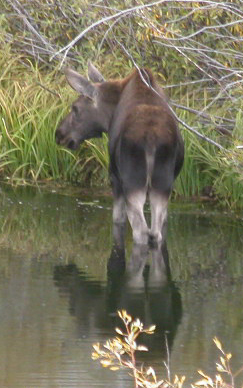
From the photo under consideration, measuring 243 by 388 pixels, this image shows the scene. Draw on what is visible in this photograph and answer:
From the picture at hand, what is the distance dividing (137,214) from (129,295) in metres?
1.26

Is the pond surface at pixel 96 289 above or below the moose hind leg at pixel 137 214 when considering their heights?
below

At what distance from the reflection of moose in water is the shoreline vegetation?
1929 mm

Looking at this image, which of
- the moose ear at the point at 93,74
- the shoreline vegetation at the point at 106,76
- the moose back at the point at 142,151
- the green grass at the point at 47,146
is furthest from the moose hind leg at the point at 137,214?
the green grass at the point at 47,146

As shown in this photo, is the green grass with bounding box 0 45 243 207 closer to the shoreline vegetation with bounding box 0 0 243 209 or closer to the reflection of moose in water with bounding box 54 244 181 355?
the shoreline vegetation with bounding box 0 0 243 209

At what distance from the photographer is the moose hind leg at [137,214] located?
10.1 meters

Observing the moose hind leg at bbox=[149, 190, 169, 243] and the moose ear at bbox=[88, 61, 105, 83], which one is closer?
the moose hind leg at bbox=[149, 190, 169, 243]

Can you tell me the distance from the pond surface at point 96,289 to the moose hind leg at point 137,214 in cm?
14

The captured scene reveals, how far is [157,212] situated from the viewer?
33.3 feet

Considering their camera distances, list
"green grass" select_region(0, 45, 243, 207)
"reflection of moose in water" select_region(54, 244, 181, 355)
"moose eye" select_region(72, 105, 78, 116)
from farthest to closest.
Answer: "green grass" select_region(0, 45, 243, 207) < "moose eye" select_region(72, 105, 78, 116) < "reflection of moose in water" select_region(54, 244, 181, 355)

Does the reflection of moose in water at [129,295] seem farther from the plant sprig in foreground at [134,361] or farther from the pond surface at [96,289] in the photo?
the plant sprig in foreground at [134,361]

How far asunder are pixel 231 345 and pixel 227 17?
595 centimetres

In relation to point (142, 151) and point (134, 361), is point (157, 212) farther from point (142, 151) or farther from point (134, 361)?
point (134, 361)

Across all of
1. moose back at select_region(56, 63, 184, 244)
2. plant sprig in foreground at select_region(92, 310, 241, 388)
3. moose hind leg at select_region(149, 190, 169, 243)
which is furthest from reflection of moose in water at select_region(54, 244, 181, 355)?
plant sprig in foreground at select_region(92, 310, 241, 388)

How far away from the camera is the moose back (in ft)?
32.7
